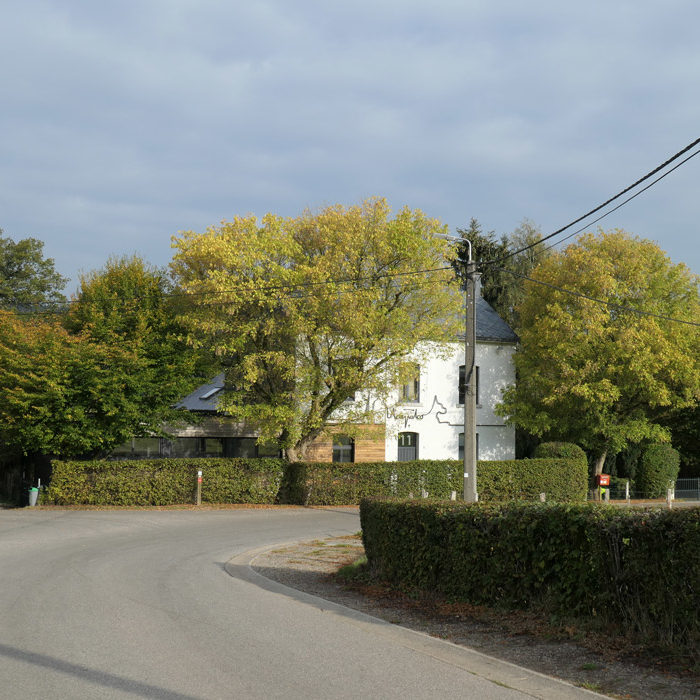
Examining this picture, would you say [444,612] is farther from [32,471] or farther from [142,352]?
[32,471]

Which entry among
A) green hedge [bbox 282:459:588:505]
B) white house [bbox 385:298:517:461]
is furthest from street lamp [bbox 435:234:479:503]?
white house [bbox 385:298:517:461]

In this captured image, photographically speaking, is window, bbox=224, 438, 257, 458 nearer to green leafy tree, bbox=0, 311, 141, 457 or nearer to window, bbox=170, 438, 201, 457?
window, bbox=170, 438, 201, 457

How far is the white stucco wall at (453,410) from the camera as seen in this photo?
126 ft

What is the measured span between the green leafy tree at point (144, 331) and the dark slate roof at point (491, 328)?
1575cm

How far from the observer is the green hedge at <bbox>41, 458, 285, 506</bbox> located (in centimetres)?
2812

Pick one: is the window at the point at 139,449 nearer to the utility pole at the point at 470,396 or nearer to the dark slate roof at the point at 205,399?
the dark slate roof at the point at 205,399

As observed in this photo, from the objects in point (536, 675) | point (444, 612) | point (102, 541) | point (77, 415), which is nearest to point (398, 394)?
point (77, 415)

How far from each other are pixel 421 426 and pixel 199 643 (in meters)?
30.9

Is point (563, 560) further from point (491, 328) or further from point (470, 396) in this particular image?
point (491, 328)

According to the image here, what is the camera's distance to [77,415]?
27.7 metres

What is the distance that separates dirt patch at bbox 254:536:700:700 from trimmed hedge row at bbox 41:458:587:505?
653 inches

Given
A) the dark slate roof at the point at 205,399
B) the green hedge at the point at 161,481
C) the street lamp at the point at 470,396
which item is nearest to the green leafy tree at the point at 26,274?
the dark slate roof at the point at 205,399

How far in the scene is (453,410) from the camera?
39.4 m

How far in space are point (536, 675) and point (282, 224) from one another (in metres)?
24.8
